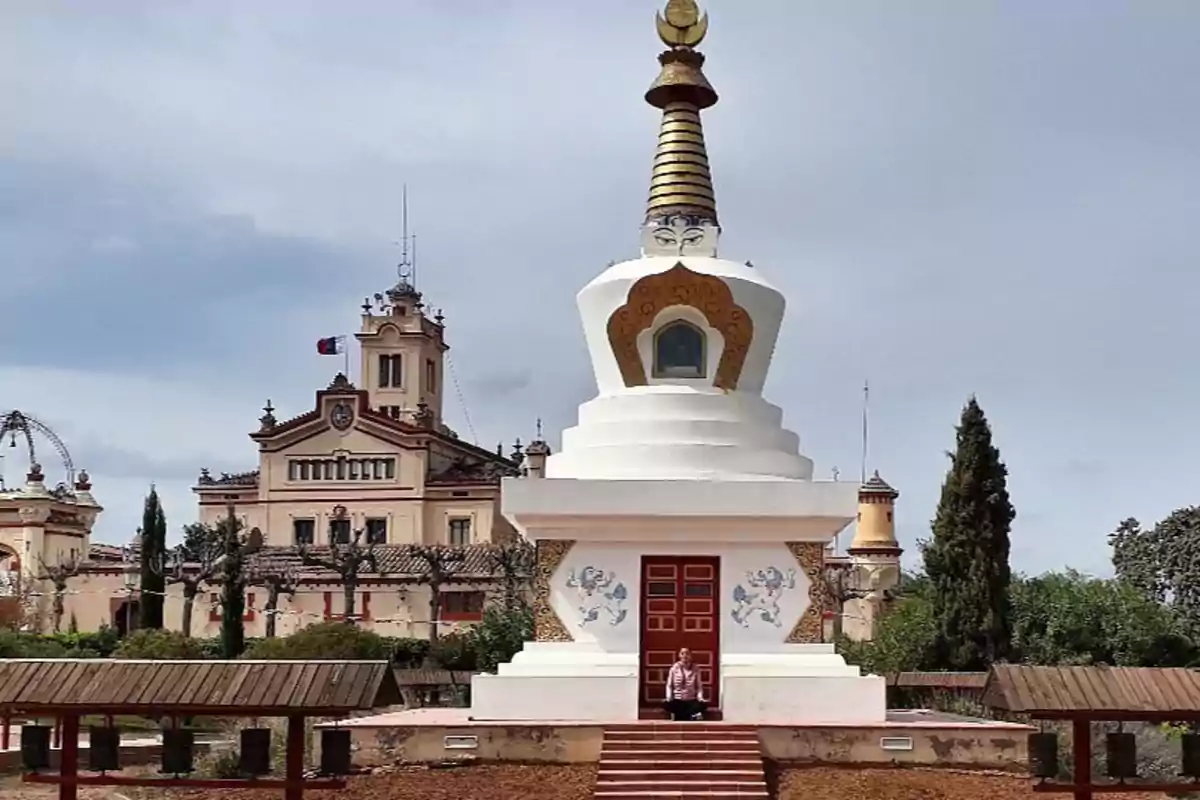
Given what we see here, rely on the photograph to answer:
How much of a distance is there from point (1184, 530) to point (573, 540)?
27.8 m

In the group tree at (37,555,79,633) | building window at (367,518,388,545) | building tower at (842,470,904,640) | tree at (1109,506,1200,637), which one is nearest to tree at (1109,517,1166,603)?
tree at (1109,506,1200,637)

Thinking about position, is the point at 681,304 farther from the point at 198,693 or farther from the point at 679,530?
the point at 198,693

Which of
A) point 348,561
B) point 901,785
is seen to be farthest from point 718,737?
point 348,561

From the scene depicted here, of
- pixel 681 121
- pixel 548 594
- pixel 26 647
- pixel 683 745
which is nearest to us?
pixel 683 745

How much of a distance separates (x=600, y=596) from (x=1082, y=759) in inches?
296

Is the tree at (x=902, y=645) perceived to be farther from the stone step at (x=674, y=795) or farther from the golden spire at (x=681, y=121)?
the stone step at (x=674, y=795)

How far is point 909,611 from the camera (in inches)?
1528

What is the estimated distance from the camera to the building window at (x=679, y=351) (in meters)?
21.1

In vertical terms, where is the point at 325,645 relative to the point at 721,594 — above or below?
below

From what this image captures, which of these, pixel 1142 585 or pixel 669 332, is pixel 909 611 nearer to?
pixel 1142 585

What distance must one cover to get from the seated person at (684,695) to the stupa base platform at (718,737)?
636 millimetres

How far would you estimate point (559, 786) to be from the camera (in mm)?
16531

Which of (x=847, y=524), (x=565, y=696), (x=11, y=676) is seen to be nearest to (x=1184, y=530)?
(x=847, y=524)

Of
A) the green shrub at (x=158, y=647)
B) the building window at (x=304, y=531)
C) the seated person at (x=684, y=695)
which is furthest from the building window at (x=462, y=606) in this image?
the seated person at (x=684, y=695)
